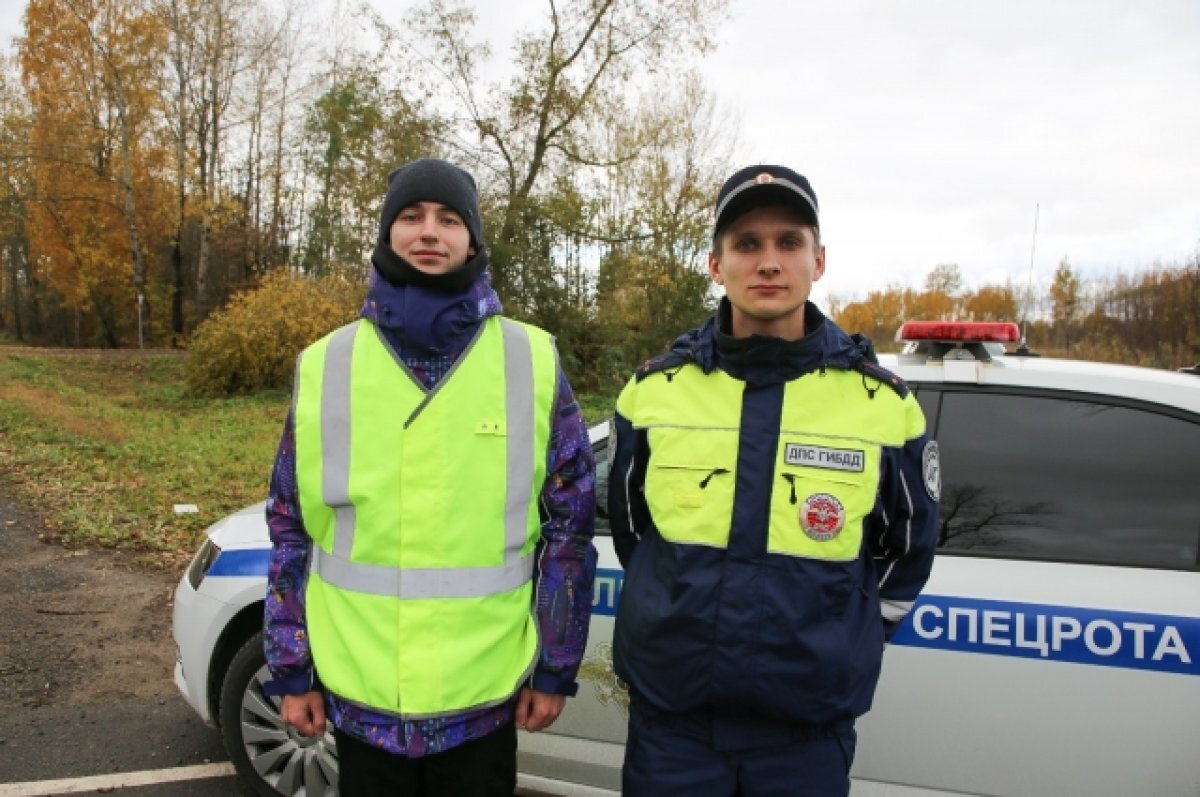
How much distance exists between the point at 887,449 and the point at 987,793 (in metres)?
1.22

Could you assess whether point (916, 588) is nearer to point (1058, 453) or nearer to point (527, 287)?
point (1058, 453)

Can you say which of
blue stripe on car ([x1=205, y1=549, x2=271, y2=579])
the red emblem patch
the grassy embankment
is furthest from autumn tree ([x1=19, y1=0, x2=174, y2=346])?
the red emblem patch

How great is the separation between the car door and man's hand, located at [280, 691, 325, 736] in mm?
1462

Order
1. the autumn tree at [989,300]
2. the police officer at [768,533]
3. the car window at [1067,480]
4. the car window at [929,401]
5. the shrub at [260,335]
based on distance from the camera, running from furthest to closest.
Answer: the autumn tree at [989,300], the shrub at [260,335], the car window at [929,401], the car window at [1067,480], the police officer at [768,533]

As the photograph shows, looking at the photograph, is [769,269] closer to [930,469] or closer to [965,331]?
[930,469]

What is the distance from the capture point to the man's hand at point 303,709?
63.9 inches

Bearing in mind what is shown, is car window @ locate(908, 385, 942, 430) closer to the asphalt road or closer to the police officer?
the police officer

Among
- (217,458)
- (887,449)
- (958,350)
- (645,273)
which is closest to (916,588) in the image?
(887,449)

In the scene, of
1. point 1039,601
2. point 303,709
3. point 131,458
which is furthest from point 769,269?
point 131,458

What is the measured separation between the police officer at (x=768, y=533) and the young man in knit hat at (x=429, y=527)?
20cm

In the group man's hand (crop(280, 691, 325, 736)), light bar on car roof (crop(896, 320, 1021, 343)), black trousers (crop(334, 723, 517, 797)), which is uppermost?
light bar on car roof (crop(896, 320, 1021, 343))

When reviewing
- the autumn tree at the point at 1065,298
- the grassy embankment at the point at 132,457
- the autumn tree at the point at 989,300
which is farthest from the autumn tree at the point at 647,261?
Result: the autumn tree at the point at 989,300

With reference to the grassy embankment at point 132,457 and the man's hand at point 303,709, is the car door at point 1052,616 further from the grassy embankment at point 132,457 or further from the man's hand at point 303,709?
the grassy embankment at point 132,457

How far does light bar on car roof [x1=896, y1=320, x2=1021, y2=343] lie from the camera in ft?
7.50
